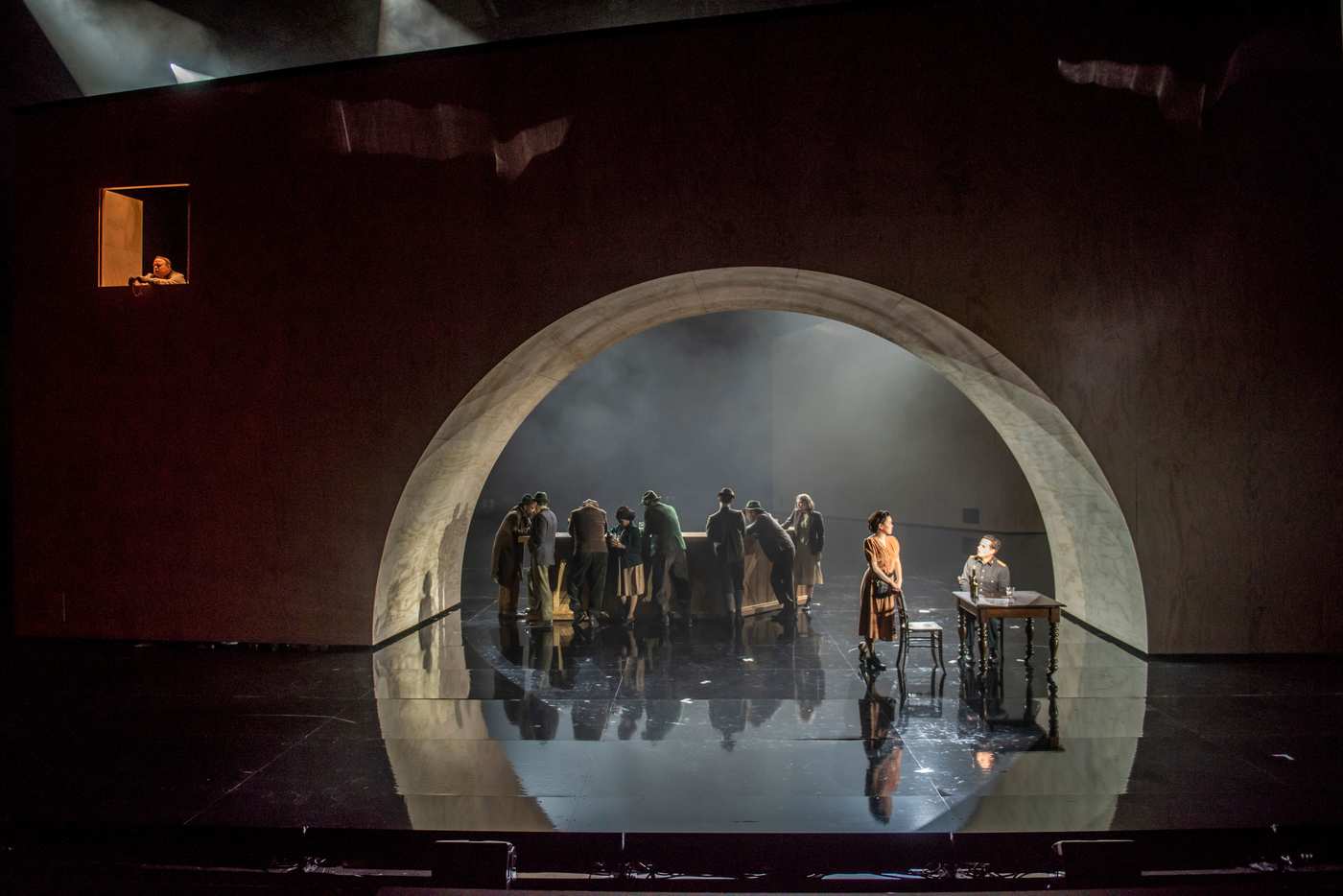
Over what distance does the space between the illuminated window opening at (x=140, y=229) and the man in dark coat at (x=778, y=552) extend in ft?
20.4

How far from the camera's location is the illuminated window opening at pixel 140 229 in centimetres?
803

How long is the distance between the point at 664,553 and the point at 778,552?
1.25 m

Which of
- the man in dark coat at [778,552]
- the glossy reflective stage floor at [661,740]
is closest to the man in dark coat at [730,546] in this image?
the man in dark coat at [778,552]

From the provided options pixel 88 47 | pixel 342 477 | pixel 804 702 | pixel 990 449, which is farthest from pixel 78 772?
pixel 990 449

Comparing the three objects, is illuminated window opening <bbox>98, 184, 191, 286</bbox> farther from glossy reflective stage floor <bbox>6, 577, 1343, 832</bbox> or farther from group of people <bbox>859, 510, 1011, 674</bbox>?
group of people <bbox>859, 510, 1011, 674</bbox>

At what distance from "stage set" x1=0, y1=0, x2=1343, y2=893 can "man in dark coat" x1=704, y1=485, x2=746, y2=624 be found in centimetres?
39

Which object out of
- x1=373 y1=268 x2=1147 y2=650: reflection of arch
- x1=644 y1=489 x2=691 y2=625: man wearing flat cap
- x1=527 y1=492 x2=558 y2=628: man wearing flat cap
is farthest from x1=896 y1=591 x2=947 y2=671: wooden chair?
x1=527 y1=492 x2=558 y2=628: man wearing flat cap

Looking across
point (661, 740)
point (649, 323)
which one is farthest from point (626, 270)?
point (661, 740)

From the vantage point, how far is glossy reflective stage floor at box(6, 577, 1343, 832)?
4113mm

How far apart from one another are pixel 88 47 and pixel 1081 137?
11.8m

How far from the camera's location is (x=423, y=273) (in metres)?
7.52

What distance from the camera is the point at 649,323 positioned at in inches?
356

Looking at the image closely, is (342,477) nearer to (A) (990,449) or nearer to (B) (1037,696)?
(B) (1037,696)

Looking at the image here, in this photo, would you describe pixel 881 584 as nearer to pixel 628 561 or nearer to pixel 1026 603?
pixel 1026 603
